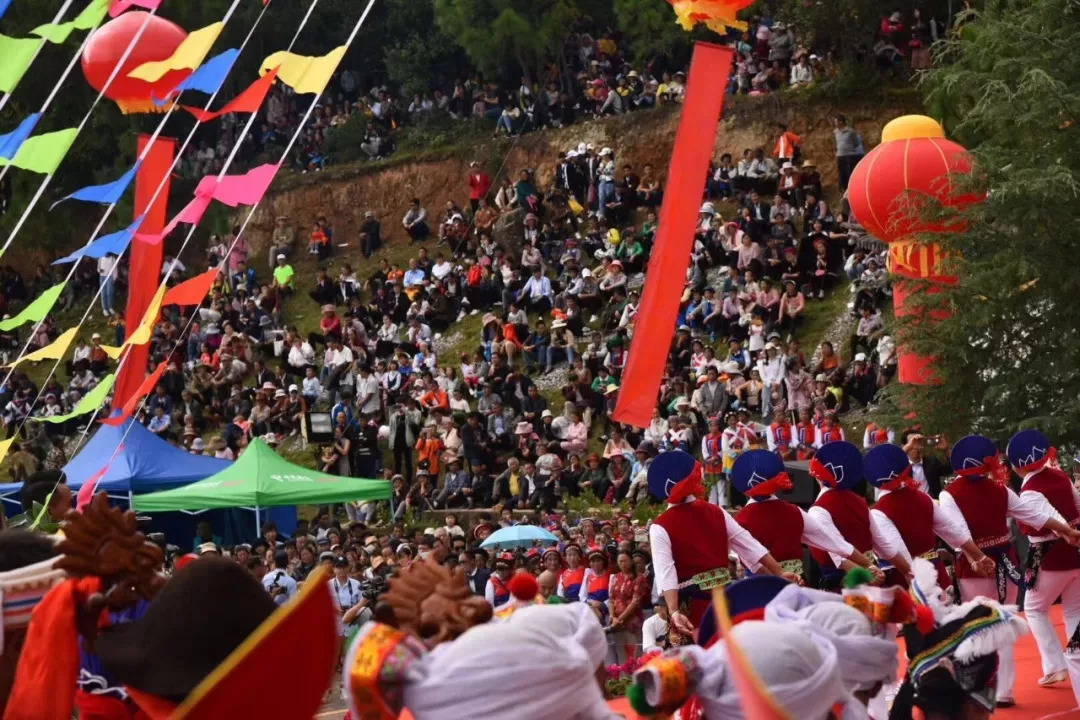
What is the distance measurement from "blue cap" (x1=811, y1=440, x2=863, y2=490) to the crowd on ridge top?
16.7 m

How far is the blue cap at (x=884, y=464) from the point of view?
8.70 m

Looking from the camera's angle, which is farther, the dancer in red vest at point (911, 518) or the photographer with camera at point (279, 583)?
the photographer with camera at point (279, 583)

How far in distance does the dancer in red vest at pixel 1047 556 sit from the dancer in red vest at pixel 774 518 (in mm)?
1071

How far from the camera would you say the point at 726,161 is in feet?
84.8

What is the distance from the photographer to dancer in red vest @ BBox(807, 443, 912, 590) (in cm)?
858

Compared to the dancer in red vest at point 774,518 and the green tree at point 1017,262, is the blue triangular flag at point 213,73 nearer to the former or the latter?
the dancer in red vest at point 774,518

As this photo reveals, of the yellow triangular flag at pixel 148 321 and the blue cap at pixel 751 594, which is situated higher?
the blue cap at pixel 751 594

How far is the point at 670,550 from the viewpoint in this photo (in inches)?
309

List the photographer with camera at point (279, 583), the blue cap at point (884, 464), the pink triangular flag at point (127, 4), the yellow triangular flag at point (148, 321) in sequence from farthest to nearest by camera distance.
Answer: the photographer with camera at point (279, 583) → the yellow triangular flag at point (148, 321) → the pink triangular flag at point (127, 4) → the blue cap at point (884, 464)

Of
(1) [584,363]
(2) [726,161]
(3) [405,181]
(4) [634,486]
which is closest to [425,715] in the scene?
(4) [634,486]

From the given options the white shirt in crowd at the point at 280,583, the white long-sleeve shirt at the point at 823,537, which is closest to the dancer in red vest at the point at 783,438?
the white shirt in crowd at the point at 280,583

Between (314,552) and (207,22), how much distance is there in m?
17.4

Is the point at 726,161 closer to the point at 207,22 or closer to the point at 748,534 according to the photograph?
the point at 207,22

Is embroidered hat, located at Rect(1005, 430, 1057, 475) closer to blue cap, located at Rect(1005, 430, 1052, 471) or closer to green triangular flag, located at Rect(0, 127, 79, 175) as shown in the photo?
blue cap, located at Rect(1005, 430, 1052, 471)
